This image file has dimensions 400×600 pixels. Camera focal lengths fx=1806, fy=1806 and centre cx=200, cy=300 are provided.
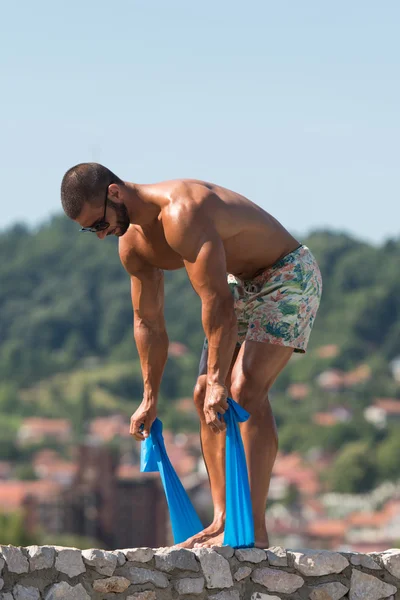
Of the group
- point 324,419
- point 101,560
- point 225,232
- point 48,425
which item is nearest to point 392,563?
point 101,560

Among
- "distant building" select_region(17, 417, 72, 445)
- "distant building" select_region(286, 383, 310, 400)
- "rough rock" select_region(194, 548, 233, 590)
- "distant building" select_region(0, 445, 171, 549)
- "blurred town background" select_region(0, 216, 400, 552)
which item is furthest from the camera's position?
"distant building" select_region(286, 383, 310, 400)

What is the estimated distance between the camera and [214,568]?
842cm

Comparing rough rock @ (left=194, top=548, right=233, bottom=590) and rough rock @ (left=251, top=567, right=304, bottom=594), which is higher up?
rough rock @ (left=194, top=548, right=233, bottom=590)

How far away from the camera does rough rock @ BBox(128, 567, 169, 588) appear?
26.9 feet

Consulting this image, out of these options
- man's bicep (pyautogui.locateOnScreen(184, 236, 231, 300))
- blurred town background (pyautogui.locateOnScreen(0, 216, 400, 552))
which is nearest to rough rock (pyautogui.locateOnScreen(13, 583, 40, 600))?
man's bicep (pyautogui.locateOnScreen(184, 236, 231, 300))

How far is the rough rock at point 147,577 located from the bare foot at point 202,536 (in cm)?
45

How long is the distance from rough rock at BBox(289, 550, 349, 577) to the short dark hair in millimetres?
1950

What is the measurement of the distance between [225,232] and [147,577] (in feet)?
5.61

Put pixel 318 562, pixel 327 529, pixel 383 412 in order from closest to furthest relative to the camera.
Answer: pixel 318 562 → pixel 327 529 → pixel 383 412

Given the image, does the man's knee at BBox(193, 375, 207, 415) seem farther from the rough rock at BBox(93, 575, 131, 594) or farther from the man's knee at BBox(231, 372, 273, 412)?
the rough rock at BBox(93, 575, 131, 594)

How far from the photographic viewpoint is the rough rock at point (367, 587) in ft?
28.7

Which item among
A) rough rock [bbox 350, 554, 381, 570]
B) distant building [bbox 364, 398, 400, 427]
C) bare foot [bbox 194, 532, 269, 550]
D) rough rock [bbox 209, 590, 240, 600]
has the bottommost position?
distant building [bbox 364, 398, 400, 427]

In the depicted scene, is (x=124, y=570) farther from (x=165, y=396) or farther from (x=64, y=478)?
(x=165, y=396)

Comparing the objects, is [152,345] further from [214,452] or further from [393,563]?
[393,563]
